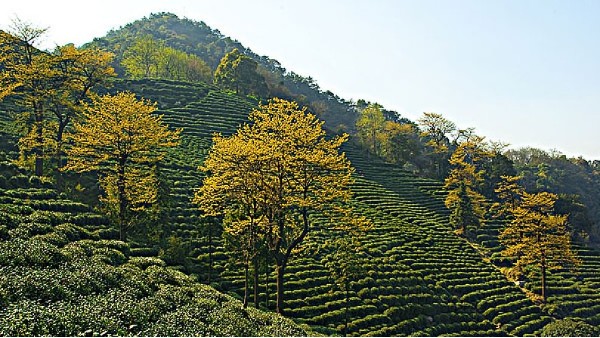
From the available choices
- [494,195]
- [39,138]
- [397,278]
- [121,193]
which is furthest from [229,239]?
[494,195]

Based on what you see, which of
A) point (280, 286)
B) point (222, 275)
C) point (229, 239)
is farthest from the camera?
point (222, 275)

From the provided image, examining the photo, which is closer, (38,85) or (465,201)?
(38,85)

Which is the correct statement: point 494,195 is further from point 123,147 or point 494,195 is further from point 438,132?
point 123,147

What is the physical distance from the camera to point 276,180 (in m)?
21.6

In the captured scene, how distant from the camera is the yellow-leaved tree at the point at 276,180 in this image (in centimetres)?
2086

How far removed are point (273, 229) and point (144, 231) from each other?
9.00m

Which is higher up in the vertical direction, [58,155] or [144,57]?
[144,57]

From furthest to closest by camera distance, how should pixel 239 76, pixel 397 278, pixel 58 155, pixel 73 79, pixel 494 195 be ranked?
pixel 239 76
pixel 494 195
pixel 73 79
pixel 58 155
pixel 397 278

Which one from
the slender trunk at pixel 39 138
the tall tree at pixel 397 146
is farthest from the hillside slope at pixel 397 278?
the tall tree at pixel 397 146

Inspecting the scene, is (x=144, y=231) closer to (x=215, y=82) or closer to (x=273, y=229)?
(x=273, y=229)

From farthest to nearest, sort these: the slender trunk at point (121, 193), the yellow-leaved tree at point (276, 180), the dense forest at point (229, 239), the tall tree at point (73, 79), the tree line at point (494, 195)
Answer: the tree line at point (494, 195) < the tall tree at point (73, 79) < the slender trunk at point (121, 193) < the yellow-leaved tree at point (276, 180) < the dense forest at point (229, 239)

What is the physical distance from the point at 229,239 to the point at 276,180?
4174 millimetres

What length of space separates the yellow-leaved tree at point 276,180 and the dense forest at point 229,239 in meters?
0.09

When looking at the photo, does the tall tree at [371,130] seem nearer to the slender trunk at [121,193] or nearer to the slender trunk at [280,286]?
the slender trunk at [121,193]
